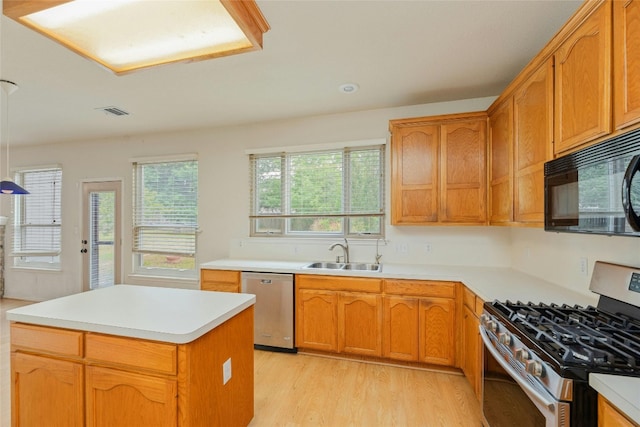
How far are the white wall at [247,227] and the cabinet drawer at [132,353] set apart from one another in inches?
89.7

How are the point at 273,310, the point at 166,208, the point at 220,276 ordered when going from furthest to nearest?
the point at 166,208
the point at 220,276
the point at 273,310

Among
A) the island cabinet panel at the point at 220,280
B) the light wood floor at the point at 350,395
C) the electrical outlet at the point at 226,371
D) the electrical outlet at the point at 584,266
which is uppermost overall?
the electrical outlet at the point at 584,266

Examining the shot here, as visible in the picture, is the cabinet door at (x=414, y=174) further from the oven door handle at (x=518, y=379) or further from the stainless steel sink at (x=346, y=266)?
the oven door handle at (x=518, y=379)

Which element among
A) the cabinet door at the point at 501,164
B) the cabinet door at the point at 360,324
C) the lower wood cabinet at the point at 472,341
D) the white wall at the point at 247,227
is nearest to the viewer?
the lower wood cabinet at the point at 472,341

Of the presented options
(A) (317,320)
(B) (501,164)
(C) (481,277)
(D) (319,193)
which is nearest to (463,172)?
(B) (501,164)

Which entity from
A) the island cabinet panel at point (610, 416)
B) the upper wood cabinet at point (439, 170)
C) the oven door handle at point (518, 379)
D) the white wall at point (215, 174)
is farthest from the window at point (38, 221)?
the island cabinet panel at point (610, 416)

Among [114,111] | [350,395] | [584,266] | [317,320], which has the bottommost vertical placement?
[350,395]

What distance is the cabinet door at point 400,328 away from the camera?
2.62 meters

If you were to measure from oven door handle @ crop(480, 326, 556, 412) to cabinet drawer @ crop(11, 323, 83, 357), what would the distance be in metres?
2.12

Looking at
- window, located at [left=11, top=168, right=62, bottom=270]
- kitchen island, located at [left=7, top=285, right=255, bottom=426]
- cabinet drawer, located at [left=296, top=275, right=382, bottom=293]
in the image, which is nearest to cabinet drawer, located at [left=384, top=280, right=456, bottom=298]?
cabinet drawer, located at [left=296, top=275, right=382, bottom=293]

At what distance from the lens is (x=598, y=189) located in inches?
48.6

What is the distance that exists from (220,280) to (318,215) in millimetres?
1370

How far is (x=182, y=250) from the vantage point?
416cm

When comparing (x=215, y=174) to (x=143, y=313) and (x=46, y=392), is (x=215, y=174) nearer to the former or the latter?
(x=143, y=313)
